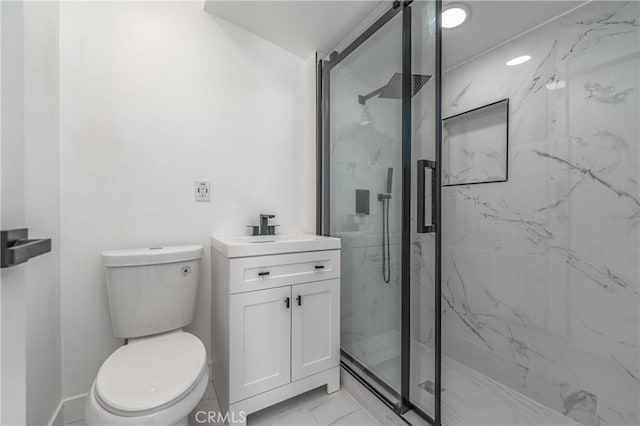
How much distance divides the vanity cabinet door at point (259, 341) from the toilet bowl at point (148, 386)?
19 centimetres

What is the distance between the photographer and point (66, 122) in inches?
51.5

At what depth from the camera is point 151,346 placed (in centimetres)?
117

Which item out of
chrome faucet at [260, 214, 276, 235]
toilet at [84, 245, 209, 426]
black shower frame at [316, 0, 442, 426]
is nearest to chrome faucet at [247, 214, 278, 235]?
chrome faucet at [260, 214, 276, 235]

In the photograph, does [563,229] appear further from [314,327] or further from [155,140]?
[155,140]

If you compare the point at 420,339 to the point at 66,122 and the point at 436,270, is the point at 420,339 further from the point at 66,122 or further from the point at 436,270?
the point at 66,122

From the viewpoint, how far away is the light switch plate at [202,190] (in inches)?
63.4

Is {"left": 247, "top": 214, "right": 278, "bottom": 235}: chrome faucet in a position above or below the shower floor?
above

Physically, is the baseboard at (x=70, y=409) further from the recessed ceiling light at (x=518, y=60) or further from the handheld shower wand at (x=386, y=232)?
the recessed ceiling light at (x=518, y=60)

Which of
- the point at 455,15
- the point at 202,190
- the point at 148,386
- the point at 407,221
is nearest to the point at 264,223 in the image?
the point at 202,190

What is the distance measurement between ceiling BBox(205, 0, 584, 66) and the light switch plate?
1016mm

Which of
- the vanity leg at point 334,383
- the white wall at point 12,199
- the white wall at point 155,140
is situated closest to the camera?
the white wall at point 12,199

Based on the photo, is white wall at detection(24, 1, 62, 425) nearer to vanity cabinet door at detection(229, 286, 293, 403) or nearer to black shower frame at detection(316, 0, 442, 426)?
vanity cabinet door at detection(229, 286, 293, 403)

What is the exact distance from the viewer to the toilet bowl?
84 cm

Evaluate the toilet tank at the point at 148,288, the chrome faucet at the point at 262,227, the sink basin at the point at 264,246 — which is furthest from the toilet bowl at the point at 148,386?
the chrome faucet at the point at 262,227
